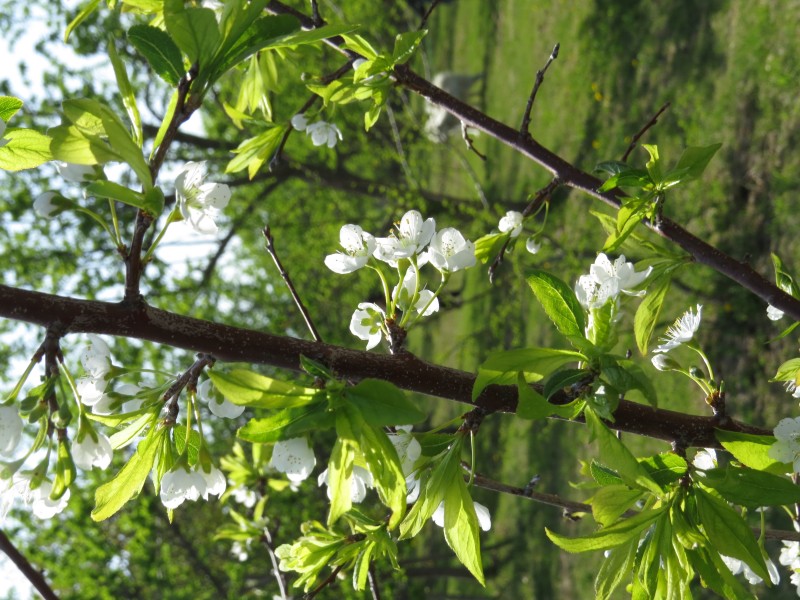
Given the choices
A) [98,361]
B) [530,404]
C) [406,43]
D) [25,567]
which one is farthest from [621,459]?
[25,567]

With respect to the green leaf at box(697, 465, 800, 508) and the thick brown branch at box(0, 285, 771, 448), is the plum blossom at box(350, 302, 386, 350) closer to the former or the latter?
the thick brown branch at box(0, 285, 771, 448)

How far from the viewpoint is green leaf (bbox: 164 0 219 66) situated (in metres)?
1.08

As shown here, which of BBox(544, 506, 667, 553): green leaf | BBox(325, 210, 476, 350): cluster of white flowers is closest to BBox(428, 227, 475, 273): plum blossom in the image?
BBox(325, 210, 476, 350): cluster of white flowers

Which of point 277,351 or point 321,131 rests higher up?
point 321,131

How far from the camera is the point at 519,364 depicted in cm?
112

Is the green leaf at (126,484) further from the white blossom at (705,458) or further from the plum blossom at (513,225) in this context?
the white blossom at (705,458)

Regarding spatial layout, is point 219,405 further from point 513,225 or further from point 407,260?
point 513,225

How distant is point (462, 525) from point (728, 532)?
44 cm

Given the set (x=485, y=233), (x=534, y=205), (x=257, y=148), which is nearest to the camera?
(x=534, y=205)

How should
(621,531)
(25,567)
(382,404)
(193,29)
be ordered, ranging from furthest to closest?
1. (25,567)
2. (621,531)
3. (193,29)
4. (382,404)

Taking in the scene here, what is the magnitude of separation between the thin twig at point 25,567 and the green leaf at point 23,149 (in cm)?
76

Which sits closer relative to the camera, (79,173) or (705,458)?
(79,173)

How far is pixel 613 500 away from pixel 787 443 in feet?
1.05

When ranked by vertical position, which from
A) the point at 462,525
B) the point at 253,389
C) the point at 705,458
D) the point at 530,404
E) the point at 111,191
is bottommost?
the point at 705,458
